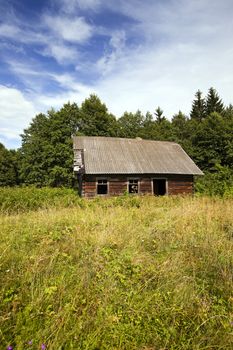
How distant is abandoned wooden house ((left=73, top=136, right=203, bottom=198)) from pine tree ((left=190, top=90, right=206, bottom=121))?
2845 cm

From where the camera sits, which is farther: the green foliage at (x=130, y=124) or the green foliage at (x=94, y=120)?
the green foliage at (x=130, y=124)

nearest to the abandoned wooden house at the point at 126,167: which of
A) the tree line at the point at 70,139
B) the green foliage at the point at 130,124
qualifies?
the tree line at the point at 70,139

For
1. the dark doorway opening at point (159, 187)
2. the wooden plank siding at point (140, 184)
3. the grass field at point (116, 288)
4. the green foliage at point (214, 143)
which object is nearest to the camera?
the grass field at point (116, 288)

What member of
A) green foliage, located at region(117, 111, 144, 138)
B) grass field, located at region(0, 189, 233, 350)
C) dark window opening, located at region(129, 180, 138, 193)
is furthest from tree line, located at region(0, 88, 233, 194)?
grass field, located at region(0, 189, 233, 350)

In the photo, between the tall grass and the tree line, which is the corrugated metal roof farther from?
the tree line

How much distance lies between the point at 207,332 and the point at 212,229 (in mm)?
2675

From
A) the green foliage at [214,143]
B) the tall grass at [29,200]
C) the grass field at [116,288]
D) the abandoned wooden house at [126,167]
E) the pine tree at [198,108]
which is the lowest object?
the grass field at [116,288]

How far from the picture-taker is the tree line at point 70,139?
31625 millimetres

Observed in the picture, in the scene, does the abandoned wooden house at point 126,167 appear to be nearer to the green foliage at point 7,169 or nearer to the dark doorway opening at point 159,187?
the dark doorway opening at point 159,187

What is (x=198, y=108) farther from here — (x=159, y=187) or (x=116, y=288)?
(x=116, y=288)

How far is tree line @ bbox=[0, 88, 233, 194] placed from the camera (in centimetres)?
3162

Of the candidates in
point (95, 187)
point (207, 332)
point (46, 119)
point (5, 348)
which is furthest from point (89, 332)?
point (46, 119)

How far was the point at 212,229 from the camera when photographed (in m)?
4.70

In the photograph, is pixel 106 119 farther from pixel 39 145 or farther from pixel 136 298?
pixel 136 298
